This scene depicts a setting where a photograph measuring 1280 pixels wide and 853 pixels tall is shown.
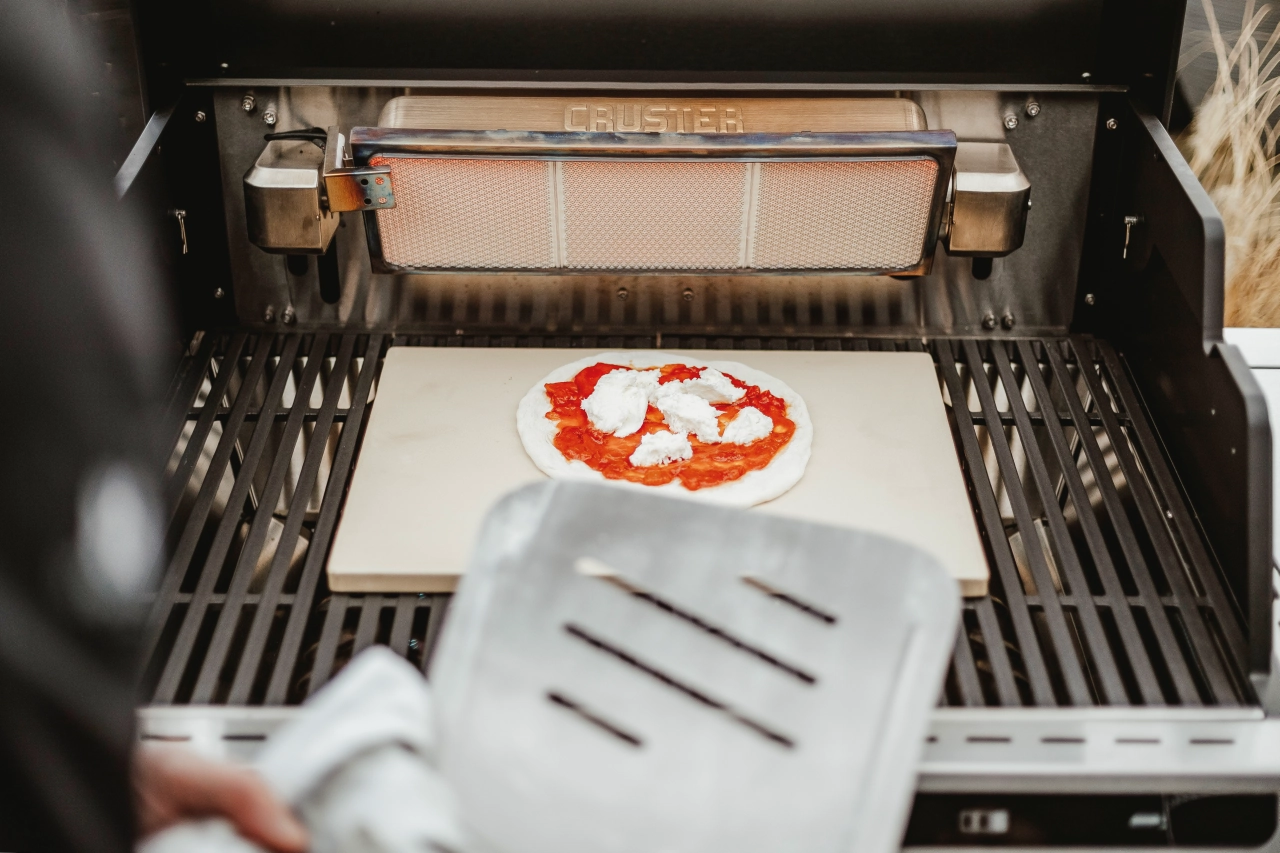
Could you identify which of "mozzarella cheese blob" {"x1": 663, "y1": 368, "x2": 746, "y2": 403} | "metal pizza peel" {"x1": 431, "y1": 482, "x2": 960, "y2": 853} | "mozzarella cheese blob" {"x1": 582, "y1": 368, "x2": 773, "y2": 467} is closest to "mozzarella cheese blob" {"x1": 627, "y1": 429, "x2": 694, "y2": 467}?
"mozzarella cheese blob" {"x1": 582, "y1": 368, "x2": 773, "y2": 467}

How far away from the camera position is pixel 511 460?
1381mm

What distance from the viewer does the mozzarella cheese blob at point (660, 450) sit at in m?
1.35

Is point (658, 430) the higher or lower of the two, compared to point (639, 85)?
lower

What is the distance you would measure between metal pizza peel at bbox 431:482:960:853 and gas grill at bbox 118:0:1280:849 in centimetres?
25

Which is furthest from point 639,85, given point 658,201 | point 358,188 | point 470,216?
point 358,188

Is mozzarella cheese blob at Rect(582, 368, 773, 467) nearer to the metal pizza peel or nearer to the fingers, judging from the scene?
the metal pizza peel

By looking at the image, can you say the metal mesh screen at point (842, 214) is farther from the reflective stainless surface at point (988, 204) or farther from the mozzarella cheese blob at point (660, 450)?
the mozzarella cheese blob at point (660, 450)

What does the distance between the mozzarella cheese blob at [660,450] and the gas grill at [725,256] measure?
0.85 ft

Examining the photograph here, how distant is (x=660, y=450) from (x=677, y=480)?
0.04 metres

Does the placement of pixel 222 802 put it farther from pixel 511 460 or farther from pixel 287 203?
pixel 287 203

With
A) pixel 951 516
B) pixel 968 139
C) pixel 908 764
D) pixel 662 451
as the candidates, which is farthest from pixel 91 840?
pixel 968 139

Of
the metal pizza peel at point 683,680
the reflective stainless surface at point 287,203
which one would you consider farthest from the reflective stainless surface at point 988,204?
the reflective stainless surface at point 287,203

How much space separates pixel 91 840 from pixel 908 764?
539 millimetres

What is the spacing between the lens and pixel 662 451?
1347 mm
